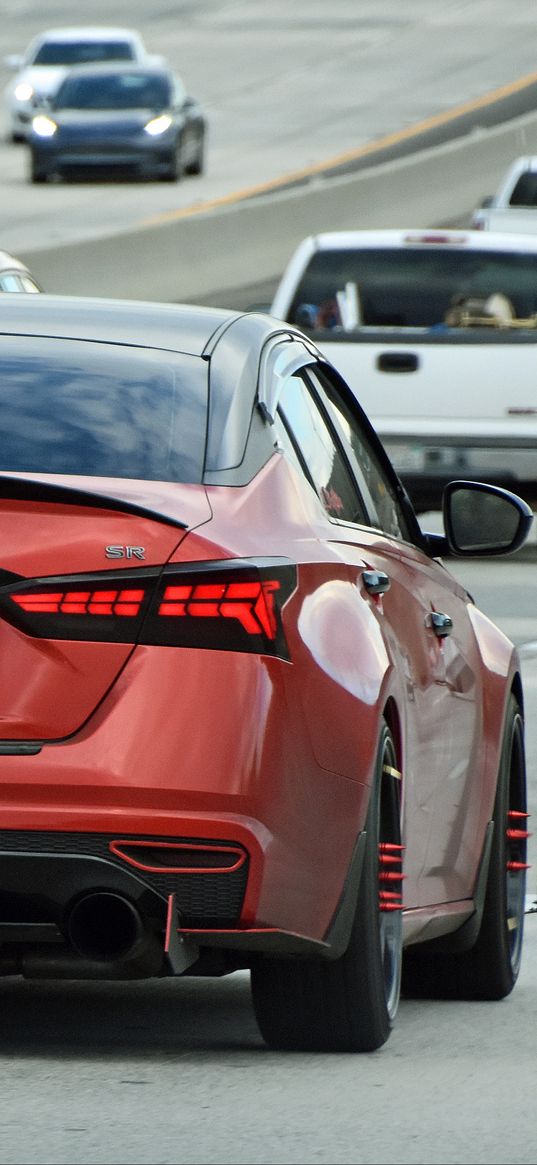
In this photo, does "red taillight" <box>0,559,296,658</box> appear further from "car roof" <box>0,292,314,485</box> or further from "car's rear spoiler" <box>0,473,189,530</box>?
"car roof" <box>0,292,314,485</box>

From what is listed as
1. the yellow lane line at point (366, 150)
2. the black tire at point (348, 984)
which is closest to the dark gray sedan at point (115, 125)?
the yellow lane line at point (366, 150)

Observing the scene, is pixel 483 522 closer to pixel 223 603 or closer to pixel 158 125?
pixel 223 603

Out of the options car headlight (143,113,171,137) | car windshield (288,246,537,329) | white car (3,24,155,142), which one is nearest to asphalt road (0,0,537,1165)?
car windshield (288,246,537,329)

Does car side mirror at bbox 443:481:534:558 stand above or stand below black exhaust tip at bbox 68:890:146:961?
above

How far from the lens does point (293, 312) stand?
57.1 feet

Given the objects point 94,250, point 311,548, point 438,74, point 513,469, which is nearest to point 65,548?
point 311,548

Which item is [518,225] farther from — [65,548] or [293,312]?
[65,548]

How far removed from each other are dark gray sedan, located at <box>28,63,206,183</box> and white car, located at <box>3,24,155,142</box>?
111 inches

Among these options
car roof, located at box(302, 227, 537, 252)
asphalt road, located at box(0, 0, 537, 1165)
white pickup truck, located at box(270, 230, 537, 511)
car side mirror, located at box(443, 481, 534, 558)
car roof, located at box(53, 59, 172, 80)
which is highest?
car side mirror, located at box(443, 481, 534, 558)

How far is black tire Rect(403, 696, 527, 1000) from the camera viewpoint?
6.88m

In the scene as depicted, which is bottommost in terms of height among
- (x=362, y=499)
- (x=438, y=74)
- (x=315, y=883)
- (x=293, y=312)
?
(x=438, y=74)

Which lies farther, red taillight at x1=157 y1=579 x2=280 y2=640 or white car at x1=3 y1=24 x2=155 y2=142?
white car at x1=3 y1=24 x2=155 y2=142

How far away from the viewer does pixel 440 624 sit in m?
6.50

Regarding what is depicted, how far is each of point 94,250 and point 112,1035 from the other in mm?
28796
